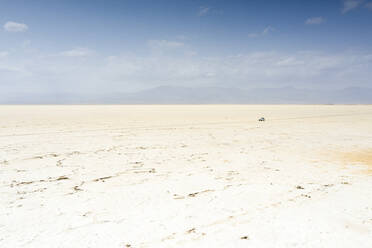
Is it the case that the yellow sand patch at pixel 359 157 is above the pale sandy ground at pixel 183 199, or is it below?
above

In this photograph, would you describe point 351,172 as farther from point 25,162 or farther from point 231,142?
point 25,162

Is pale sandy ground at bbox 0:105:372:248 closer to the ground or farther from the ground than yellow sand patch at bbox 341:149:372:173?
closer to the ground

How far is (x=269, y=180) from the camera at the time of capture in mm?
5188

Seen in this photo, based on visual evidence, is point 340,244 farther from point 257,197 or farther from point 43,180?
point 43,180

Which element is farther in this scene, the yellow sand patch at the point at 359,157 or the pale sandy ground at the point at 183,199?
the yellow sand patch at the point at 359,157

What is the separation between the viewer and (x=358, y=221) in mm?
3434

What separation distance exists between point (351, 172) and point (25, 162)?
8016mm

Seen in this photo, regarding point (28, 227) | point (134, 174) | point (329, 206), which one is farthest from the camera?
point (134, 174)

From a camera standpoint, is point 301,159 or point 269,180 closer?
point 269,180

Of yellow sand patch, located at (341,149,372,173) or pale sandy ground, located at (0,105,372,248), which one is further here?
yellow sand patch, located at (341,149,372,173)

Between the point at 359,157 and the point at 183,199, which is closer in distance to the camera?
the point at 183,199

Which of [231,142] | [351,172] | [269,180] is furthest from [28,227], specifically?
[231,142]

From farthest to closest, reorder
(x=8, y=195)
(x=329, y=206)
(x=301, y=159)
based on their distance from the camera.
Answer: (x=301, y=159)
(x=8, y=195)
(x=329, y=206)

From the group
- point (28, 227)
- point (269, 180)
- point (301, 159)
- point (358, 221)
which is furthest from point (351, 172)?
point (28, 227)
